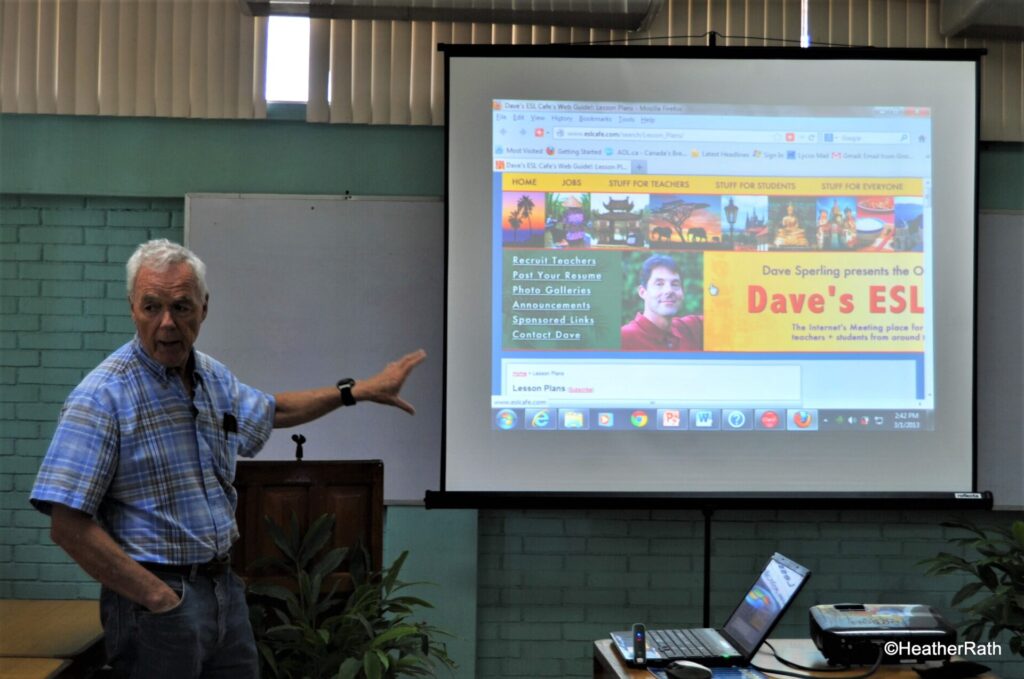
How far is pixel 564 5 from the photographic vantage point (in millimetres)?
3879

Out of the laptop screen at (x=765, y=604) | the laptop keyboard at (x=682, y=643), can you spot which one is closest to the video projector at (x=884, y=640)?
the laptop screen at (x=765, y=604)

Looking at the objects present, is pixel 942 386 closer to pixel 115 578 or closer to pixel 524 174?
pixel 524 174

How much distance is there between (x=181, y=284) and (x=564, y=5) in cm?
226

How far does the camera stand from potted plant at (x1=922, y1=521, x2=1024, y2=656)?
3.50m

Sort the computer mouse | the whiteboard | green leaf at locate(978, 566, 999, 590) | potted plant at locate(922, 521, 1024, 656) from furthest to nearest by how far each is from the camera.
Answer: the whiteboard → green leaf at locate(978, 566, 999, 590) → potted plant at locate(922, 521, 1024, 656) → the computer mouse

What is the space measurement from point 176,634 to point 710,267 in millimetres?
2303

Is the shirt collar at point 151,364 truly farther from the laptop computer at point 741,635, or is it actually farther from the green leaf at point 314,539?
the laptop computer at point 741,635

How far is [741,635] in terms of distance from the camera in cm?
244

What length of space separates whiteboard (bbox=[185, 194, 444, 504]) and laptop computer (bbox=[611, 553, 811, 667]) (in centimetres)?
158

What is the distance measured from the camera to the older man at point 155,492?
79.7 inches

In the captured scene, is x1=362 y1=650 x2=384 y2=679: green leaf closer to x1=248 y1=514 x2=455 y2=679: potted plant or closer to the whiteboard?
x1=248 y1=514 x2=455 y2=679: potted plant

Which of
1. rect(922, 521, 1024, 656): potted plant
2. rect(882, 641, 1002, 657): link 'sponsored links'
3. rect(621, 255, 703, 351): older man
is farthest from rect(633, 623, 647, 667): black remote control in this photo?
rect(922, 521, 1024, 656): potted plant

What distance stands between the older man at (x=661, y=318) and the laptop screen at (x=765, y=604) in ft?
4.07

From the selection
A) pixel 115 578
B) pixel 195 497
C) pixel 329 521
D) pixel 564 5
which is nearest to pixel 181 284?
pixel 195 497
